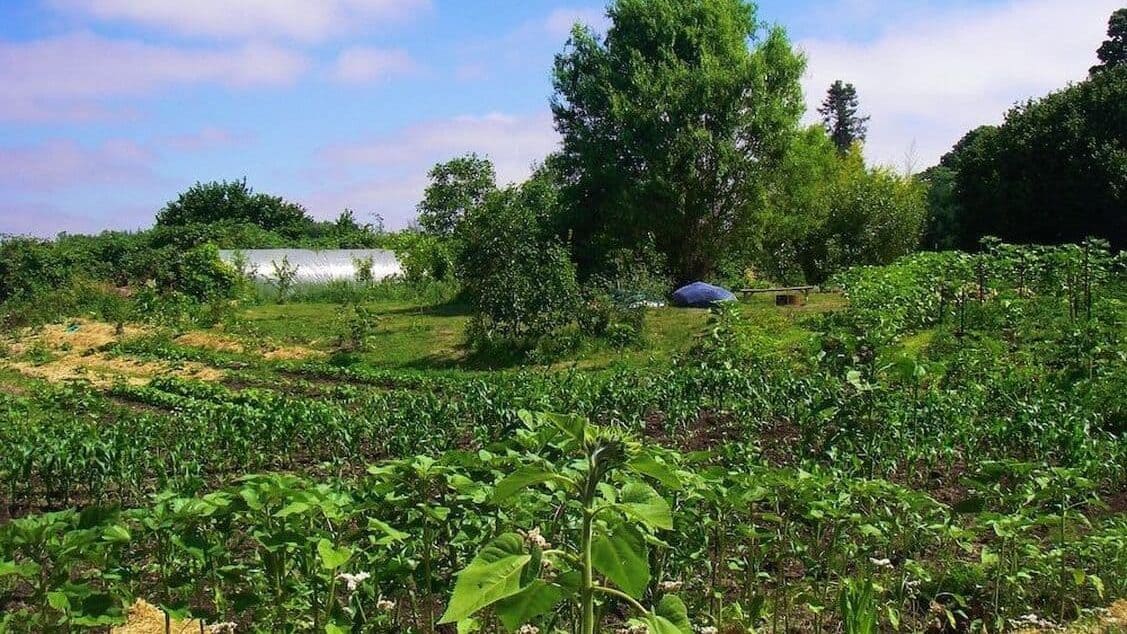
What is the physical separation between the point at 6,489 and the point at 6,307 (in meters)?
17.1

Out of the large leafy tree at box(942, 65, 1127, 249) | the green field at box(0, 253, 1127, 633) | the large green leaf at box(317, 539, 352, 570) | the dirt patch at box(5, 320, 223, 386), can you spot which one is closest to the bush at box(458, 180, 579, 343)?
the green field at box(0, 253, 1127, 633)

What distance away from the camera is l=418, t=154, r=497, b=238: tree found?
28562 millimetres

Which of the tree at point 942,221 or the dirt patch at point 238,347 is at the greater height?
the tree at point 942,221

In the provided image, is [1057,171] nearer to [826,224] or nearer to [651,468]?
[826,224]

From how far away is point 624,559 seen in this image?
6.10 feet

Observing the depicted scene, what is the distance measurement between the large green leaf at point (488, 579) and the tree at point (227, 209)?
44445mm

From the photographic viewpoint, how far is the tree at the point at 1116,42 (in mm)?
43750

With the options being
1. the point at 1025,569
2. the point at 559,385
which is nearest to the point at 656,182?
the point at 559,385

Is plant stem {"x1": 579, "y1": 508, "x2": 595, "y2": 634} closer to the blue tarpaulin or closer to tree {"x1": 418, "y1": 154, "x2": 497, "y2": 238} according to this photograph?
the blue tarpaulin

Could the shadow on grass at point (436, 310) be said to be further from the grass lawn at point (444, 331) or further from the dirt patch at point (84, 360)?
the dirt patch at point (84, 360)

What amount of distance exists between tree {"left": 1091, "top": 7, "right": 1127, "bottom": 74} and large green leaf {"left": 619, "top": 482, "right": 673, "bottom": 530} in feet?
161

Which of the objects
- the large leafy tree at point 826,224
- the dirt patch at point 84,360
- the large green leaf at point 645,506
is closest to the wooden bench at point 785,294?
the large leafy tree at point 826,224

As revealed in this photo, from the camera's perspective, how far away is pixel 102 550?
8.39ft

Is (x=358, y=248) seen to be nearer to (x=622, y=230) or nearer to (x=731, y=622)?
(x=622, y=230)
